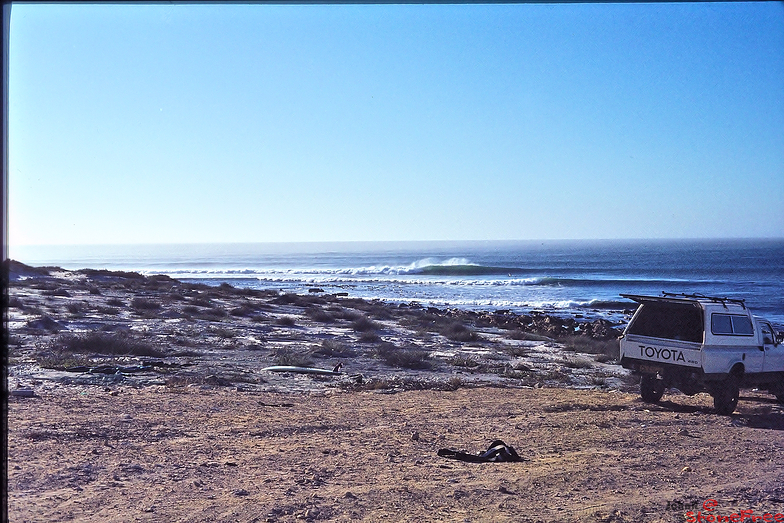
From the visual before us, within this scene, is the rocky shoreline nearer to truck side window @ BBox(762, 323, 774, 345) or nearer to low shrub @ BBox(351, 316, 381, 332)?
low shrub @ BBox(351, 316, 381, 332)

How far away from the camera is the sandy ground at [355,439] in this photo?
5.72 meters

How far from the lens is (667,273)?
7325 centimetres

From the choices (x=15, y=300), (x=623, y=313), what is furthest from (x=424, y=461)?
(x=623, y=313)

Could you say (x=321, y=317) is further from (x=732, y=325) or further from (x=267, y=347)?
(x=732, y=325)

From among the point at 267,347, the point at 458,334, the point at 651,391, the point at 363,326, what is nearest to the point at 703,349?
the point at 651,391

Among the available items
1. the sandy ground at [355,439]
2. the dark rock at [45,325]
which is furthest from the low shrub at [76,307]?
the sandy ground at [355,439]

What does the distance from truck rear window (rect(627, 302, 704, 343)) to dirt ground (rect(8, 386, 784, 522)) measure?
1248mm

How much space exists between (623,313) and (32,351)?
33977 mm

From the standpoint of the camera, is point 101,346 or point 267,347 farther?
point 267,347

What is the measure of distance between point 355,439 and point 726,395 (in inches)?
246

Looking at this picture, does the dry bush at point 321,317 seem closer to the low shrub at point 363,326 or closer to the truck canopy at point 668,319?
A: the low shrub at point 363,326

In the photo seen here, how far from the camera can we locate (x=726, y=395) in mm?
10648

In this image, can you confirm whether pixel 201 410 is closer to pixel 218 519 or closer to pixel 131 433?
pixel 131 433

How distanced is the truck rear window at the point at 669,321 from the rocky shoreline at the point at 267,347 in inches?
132
